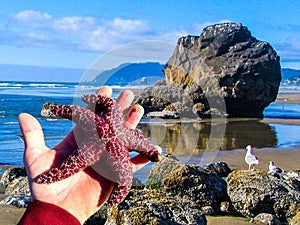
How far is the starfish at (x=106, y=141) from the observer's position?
354 cm

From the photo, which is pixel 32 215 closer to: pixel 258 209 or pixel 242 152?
pixel 258 209

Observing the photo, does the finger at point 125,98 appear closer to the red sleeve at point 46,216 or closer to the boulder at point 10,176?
the red sleeve at point 46,216

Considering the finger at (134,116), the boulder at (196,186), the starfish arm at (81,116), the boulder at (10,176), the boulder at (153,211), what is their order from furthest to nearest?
the boulder at (10,176)
the boulder at (196,186)
the boulder at (153,211)
the finger at (134,116)
the starfish arm at (81,116)

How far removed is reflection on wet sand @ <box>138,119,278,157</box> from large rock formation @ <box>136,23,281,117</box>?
4596mm

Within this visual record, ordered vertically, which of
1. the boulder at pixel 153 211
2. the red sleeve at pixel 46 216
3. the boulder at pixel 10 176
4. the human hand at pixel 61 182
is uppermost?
the human hand at pixel 61 182

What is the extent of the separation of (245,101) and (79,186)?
128ft

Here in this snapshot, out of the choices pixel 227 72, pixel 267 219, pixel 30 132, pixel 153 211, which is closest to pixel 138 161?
pixel 30 132

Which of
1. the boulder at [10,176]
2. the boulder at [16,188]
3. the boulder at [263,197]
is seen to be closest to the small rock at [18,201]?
the boulder at [16,188]

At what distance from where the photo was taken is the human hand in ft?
11.0

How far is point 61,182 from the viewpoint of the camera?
345cm

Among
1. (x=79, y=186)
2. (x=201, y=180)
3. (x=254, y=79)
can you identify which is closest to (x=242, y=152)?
(x=201, y=180)

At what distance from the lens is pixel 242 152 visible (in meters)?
21.4

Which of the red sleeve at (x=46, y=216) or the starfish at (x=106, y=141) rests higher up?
the starfish at (x=106, y=141)

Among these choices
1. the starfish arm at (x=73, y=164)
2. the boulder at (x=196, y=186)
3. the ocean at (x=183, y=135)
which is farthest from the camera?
the ocean at (x=183, y=135)
